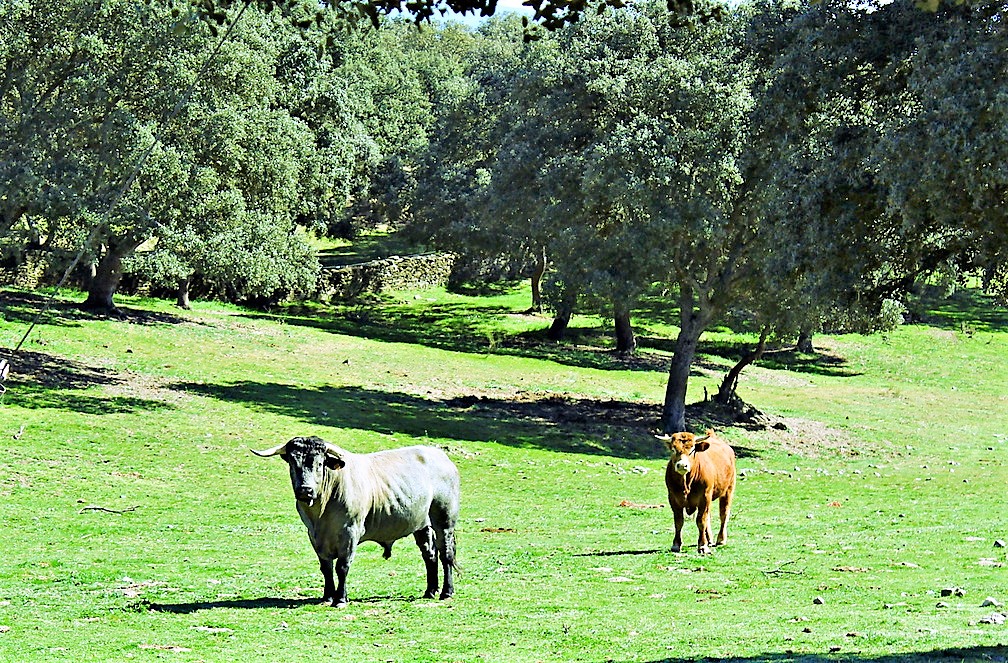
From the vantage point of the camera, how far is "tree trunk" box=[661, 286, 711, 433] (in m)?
36.5

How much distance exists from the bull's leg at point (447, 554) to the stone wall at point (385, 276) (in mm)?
53583

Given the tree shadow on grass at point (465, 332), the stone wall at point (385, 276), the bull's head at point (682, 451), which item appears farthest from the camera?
the stone wall at point (385, 276)

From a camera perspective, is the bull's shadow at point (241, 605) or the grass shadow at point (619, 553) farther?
the grass shadow at point (619, 553)

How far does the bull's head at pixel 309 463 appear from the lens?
11.8 meters

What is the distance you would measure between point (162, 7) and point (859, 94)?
67.6 ft

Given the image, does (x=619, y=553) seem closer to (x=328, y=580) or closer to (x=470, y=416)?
(x=328, y=580)

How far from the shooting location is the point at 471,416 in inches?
1404

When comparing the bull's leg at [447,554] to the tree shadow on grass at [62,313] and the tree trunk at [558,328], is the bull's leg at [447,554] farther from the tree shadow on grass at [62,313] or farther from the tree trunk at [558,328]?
the tree trunk at [558,328]

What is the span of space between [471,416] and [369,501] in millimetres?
23133

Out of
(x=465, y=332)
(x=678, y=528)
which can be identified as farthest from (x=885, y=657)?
(x=465, y=332)

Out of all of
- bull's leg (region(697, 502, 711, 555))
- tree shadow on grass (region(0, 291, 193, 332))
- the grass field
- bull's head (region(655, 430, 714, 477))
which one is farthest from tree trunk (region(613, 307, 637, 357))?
bull's head (region(655, 430, 714, 477))

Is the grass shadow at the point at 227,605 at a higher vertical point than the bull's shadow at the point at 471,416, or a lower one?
higher

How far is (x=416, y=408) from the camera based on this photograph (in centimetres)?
3609

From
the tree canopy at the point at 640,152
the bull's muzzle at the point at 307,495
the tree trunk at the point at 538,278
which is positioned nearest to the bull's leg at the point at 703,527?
the tree canopy at the point at 640,152
